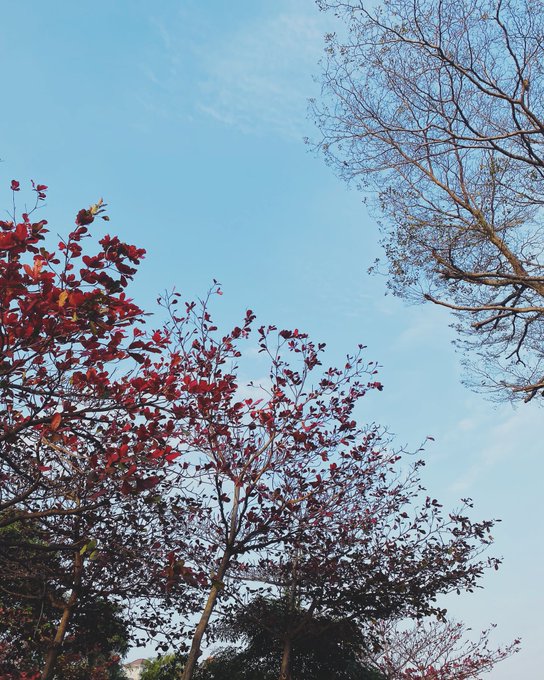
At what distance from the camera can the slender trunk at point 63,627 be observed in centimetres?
839

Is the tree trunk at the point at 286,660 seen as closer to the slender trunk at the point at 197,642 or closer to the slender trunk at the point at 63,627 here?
the slender trunk at the point at 197,642

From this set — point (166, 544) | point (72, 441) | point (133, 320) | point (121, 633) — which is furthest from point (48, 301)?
point (121, 633)

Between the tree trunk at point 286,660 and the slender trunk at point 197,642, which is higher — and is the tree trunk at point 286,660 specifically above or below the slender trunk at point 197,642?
above

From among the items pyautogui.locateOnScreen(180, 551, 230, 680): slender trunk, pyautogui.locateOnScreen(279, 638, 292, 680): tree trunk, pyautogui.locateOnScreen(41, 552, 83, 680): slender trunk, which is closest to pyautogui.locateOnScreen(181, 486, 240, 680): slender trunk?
pyautogui.locateOnScreen(180, 551, 230, 680): slender trunk

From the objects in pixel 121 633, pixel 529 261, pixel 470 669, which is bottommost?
pixel 121 633

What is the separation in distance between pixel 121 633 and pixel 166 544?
2.83m

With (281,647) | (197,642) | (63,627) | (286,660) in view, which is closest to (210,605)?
(197,642)

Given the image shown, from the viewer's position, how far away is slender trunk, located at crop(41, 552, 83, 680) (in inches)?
330

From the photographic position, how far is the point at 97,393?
13.6ft

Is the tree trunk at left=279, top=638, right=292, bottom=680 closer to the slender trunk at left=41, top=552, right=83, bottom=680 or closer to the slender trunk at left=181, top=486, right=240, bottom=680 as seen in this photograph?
the slender trunk at left=181, top=486, right=240, bottom=680

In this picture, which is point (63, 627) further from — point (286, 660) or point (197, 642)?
point (286, 660)

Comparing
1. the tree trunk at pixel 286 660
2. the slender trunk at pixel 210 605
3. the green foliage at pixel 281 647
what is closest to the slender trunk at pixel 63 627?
the slender trunk at pixel 210 605

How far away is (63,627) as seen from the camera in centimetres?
883

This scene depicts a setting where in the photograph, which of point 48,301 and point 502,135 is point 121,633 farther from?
point 502,135
